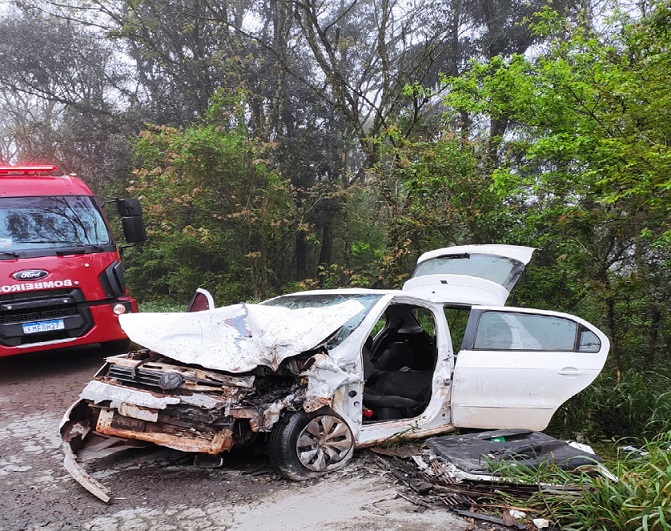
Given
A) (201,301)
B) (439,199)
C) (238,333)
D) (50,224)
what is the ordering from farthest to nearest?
(439,199) < (50,224) < (201,301) < (238,333)

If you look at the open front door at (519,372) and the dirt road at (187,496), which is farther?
the open front door at (519,372)

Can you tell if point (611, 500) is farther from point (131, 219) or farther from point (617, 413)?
point (131, 219)

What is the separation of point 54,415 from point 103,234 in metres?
2.76

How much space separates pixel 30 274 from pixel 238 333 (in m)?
3.69

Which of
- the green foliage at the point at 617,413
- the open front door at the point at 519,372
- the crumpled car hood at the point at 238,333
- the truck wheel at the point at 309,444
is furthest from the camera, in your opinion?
the green foliage at the point at 617,413

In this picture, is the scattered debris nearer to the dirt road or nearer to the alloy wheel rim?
the dirt road

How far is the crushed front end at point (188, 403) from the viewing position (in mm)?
3340

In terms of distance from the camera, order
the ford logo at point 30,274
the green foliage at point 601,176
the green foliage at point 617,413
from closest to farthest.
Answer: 1. the green foliage at point 617,413
2. the green foliage at point 601,176
3. the ford logo at point 30,274

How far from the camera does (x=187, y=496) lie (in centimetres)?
330

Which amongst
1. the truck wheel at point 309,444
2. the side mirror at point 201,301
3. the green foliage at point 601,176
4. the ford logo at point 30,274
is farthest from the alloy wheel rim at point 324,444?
the ford logo at point 30,274

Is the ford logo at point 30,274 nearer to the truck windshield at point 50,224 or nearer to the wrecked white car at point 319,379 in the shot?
the truck windshield at point 50,224

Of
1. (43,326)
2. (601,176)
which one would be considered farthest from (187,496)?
(601,176)

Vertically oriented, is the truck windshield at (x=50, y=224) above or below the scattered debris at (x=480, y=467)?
above

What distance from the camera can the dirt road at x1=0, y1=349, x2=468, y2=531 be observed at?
2.97 metres
